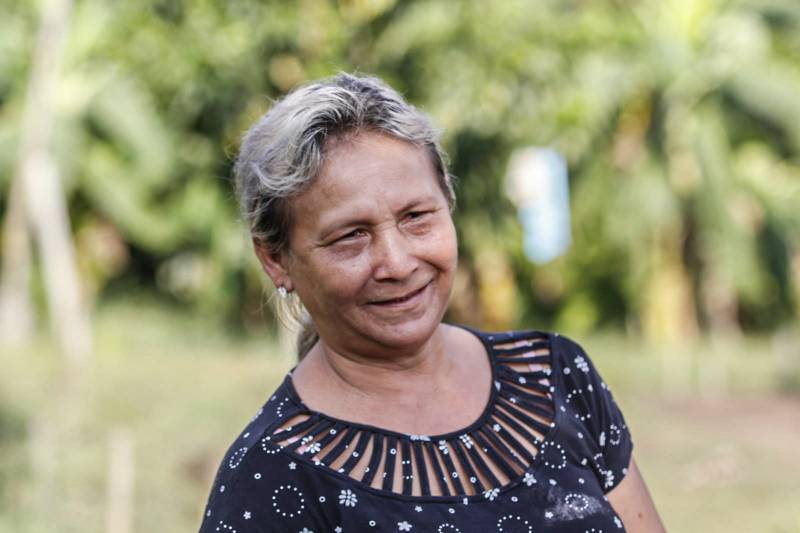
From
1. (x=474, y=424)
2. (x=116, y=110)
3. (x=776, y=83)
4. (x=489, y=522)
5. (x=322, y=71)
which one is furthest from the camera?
(x=776, y=83)

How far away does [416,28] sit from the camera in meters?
9.23

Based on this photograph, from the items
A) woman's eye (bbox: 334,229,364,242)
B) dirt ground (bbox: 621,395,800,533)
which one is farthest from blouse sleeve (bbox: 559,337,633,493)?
dirt ground (bbox: 621,395,800,533)

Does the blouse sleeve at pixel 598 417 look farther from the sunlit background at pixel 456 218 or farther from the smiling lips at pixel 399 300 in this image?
the sunlit background at pixel 456 218

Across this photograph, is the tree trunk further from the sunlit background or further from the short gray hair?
the short gray hair

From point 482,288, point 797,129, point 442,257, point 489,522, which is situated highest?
point 797,129

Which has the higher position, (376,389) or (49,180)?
(49,180)

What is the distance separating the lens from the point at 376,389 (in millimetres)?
2068

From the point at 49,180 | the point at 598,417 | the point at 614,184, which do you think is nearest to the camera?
the point at 598,417

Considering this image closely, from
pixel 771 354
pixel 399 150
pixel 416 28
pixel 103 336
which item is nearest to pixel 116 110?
pixel 103 336

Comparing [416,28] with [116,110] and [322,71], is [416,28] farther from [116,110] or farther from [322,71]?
[116,110]

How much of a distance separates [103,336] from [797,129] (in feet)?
35.7

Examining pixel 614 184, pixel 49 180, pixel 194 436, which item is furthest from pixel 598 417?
pixel 614 184

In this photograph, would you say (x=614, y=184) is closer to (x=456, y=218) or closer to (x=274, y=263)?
(x=456, y=218)

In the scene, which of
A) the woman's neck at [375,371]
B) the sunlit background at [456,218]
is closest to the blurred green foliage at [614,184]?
the sunlit background at [456,218]
